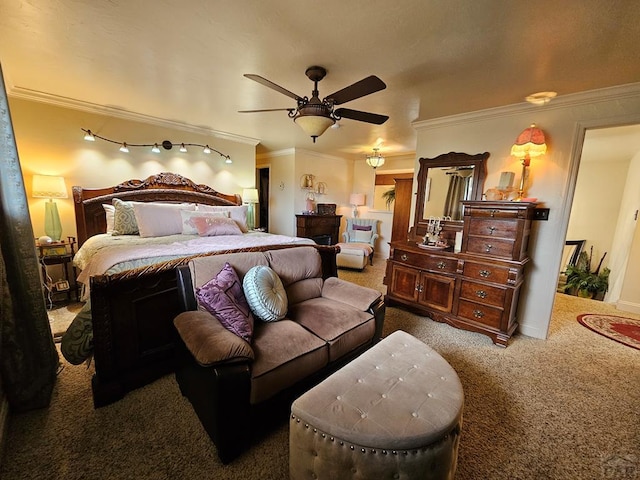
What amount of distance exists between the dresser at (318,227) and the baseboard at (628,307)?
15.4ft

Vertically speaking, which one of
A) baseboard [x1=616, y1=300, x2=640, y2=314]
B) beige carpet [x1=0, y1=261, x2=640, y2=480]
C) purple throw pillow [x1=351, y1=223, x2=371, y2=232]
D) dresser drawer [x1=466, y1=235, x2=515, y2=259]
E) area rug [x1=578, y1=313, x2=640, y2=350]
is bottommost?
beige carpet [x1=0, y1=261, x2=640, y2=480]

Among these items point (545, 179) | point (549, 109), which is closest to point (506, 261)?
A: point (545, 179)

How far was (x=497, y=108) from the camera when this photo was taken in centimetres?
281

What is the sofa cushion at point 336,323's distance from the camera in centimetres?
170

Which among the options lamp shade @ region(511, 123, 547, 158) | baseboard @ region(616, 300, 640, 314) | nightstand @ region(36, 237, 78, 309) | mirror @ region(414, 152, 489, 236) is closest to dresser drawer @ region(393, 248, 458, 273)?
mirror @ region(414, 152, 489, 236)

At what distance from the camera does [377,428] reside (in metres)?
1.02

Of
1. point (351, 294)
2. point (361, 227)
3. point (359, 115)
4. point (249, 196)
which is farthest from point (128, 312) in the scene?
point (361, 227)

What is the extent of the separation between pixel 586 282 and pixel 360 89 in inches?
206

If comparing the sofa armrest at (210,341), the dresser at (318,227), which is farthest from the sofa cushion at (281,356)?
the dresser at (318,227)

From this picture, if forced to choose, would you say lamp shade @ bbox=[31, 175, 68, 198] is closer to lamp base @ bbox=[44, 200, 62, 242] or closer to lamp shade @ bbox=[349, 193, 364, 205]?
lamp base @ bbox=[44, 200, 62, 242]

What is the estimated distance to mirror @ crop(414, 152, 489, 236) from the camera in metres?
3.07

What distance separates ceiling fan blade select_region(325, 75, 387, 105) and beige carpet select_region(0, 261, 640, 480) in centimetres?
226

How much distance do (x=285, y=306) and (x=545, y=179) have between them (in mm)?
2908

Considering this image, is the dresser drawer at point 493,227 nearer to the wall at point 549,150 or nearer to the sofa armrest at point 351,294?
the wall at point 549,150
